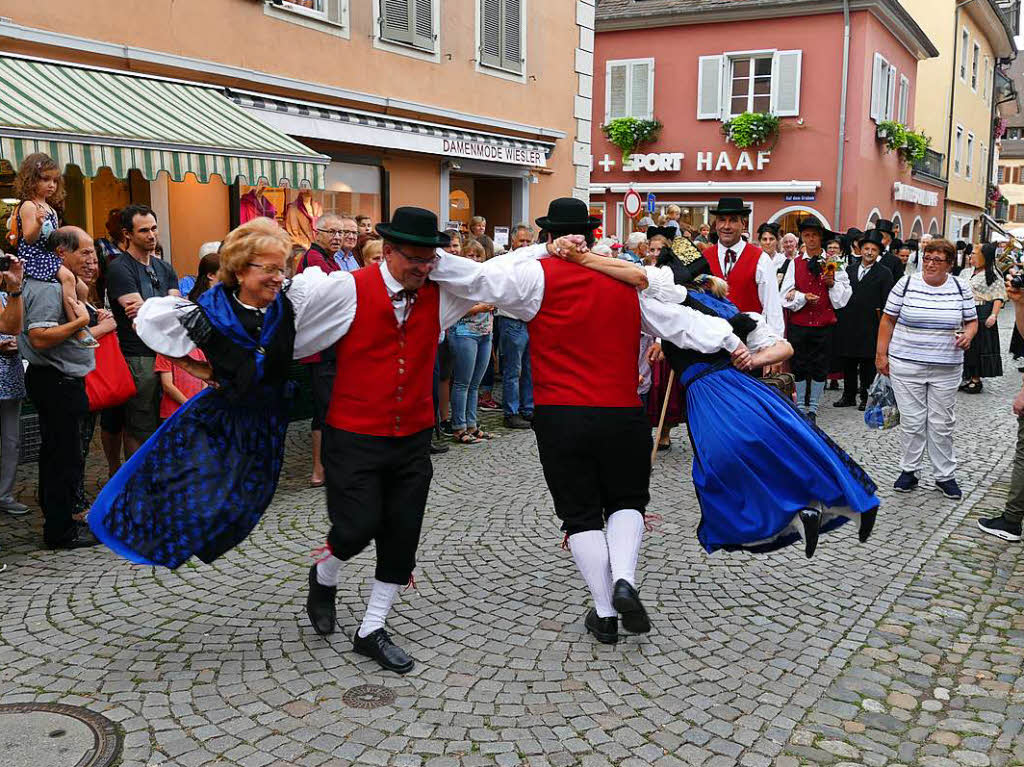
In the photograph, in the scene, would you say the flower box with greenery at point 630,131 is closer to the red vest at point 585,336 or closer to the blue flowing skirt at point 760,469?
the blue flowing skirt at point 760,469

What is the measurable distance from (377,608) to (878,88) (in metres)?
25.4

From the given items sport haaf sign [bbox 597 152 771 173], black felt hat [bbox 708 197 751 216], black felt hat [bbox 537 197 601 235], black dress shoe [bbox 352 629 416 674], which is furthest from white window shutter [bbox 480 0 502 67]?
sport haaf sign [bbox 597 152 771 173]

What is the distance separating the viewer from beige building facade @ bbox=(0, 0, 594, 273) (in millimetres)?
9109

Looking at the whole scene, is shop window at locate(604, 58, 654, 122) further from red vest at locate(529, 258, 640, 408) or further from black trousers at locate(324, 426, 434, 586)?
black trousers at locate(324, 426, 434, 586)

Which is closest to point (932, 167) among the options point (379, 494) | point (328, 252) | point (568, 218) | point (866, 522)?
point (328, 252)

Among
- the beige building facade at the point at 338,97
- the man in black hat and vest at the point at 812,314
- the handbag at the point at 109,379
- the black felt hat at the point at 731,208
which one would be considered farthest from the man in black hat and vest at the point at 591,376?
the man in black hat and vest at the point at 812,314

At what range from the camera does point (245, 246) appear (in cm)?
367

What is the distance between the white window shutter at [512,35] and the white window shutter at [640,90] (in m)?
12.1

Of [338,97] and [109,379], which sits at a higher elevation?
[338,97]

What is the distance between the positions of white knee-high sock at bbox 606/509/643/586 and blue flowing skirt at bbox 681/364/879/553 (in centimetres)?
32

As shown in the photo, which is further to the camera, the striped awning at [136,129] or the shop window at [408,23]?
the shop window at [408,23]

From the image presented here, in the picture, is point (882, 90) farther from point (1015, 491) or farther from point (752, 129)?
point (1015, 491)

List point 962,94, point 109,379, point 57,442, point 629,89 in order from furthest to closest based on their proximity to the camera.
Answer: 1. point 962,94
2. point 629,89
3. point 109,379
4. point 57,442

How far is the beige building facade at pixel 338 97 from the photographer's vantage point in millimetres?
9109
